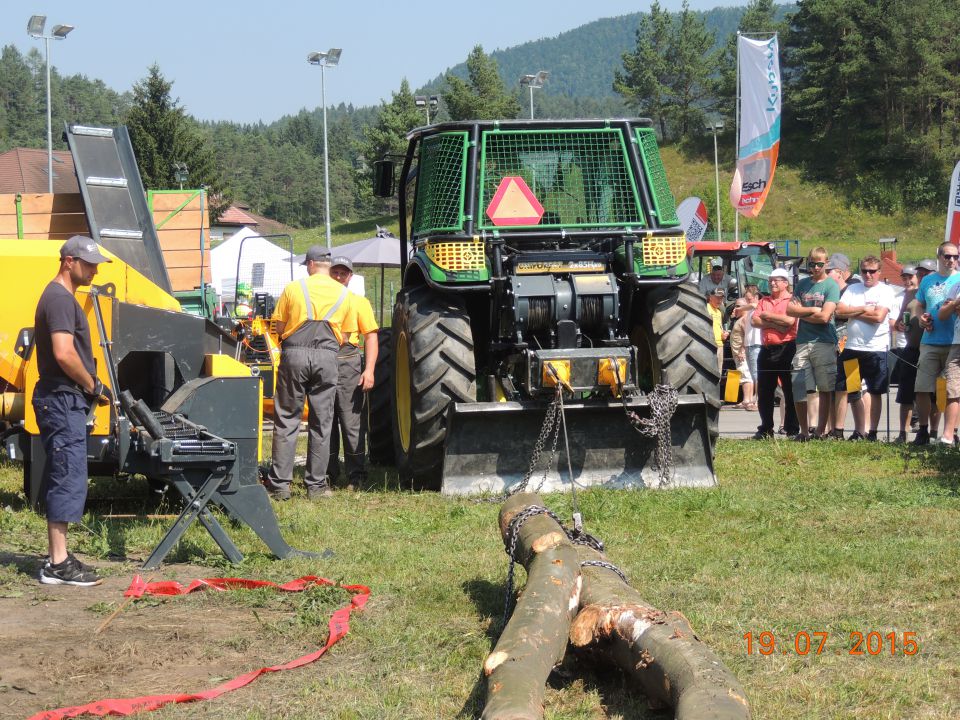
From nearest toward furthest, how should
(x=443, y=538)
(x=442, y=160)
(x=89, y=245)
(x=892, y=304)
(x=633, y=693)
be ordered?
1. (x=633, y=693)
2. (x=89, y=245)
3. (x=443, y=538)
4. (x=442, y=160)
5. (x=892, y=304)

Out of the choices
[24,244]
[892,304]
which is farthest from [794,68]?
[24,244]

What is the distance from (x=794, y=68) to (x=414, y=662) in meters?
76.7

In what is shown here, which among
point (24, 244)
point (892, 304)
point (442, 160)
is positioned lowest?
point (892, 304)

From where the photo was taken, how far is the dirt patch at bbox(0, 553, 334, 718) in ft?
15.3

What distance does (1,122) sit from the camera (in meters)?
Result: 135

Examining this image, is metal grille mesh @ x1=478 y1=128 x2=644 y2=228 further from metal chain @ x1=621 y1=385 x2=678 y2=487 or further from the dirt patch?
the dirt patch

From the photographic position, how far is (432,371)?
8508 mm

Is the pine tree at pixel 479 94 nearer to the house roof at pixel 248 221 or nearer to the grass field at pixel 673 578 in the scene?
the house roof at pixel 248 221

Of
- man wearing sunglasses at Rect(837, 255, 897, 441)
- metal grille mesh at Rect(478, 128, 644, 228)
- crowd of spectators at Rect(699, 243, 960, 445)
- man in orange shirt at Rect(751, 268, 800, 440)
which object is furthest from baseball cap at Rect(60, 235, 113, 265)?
man wearing sunglasses at Rect(837, 255, 897, 441)

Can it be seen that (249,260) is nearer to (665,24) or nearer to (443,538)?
(443,538)

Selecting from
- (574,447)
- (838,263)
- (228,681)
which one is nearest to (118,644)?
(228,681)

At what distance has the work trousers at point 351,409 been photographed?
31.0 ft

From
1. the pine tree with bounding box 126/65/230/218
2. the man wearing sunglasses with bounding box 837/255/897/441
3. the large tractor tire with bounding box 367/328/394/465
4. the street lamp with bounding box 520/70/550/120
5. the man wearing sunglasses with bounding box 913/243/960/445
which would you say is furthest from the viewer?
the pine tree with bounding box 126/65/230/218
